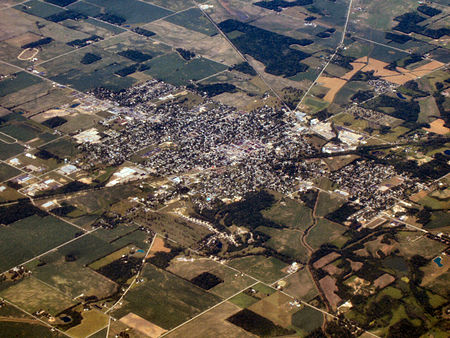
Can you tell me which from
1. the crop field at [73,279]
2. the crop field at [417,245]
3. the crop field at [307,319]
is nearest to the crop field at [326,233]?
the crop field at [417,245]

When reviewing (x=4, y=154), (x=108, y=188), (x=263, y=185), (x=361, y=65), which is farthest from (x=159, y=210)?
(x=361, y=65)

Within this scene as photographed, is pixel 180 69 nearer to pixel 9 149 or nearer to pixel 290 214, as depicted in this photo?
pixel 9 149

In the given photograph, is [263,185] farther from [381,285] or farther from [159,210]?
[381,285]

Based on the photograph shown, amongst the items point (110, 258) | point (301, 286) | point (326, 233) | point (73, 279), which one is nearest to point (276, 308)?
point (301, 286)

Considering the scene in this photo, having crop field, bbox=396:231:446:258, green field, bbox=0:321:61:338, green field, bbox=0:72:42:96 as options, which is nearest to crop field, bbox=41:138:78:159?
green field, bbox=0:72:42:96

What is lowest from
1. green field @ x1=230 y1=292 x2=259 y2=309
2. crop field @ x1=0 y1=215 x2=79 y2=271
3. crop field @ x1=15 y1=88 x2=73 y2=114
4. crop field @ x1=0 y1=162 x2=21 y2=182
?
crop field @ x1=0 y1=215 x2=79 y2=271

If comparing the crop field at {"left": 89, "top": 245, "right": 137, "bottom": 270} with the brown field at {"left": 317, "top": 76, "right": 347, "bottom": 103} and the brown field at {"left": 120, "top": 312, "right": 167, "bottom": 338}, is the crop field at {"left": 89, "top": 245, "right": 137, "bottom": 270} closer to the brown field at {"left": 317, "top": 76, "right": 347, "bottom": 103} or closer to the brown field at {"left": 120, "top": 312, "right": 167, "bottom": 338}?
the brown field at {"left": 120, "top": 312, "right": 167, "bottom": 338}
